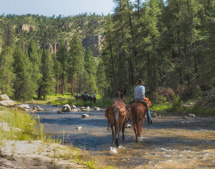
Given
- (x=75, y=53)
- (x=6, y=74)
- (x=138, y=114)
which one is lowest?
(x=138, y=114)

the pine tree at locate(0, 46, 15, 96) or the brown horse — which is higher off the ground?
the pine tree at locate(0, 46, 15, 96)

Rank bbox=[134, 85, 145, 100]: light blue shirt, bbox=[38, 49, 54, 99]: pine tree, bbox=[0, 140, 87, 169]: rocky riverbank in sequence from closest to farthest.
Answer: bbox=[0, 140, 87, 169]: rocky riverbank < bbox=[134, 85, 145, 100]: light blue shirt < bbox=[38, 49, 54, 99]: pine tree

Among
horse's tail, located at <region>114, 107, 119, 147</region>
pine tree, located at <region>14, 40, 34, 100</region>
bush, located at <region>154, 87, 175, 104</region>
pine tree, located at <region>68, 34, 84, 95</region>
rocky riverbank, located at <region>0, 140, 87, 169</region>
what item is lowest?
rocky riverbank, located at <region>0, 140, 87, 169</region>

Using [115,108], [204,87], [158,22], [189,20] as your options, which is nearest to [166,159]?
[115,108]

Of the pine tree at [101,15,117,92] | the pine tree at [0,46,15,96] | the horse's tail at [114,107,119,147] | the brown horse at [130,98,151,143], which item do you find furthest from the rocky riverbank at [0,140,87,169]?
the pine tree at [0,46,15,96]

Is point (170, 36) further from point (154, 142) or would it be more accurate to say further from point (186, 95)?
point (154, 142)

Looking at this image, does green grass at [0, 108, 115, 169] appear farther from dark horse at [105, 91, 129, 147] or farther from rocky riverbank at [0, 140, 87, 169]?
dark horse at [105, 91, 129, 147]

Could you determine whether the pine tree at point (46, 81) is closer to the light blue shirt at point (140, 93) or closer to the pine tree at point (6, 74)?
the pine tree at point (6, 74)

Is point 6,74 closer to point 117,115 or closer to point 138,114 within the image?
point 138,114

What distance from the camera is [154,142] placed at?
412 inches

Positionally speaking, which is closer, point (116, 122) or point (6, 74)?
point (116, 122)

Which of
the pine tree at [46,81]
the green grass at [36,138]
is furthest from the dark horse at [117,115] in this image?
the pine tree at [46,81]

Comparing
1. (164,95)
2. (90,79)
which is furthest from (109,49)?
(90,79)

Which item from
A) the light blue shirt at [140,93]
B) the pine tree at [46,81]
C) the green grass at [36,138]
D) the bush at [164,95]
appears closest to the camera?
the green grass at [36,138]
